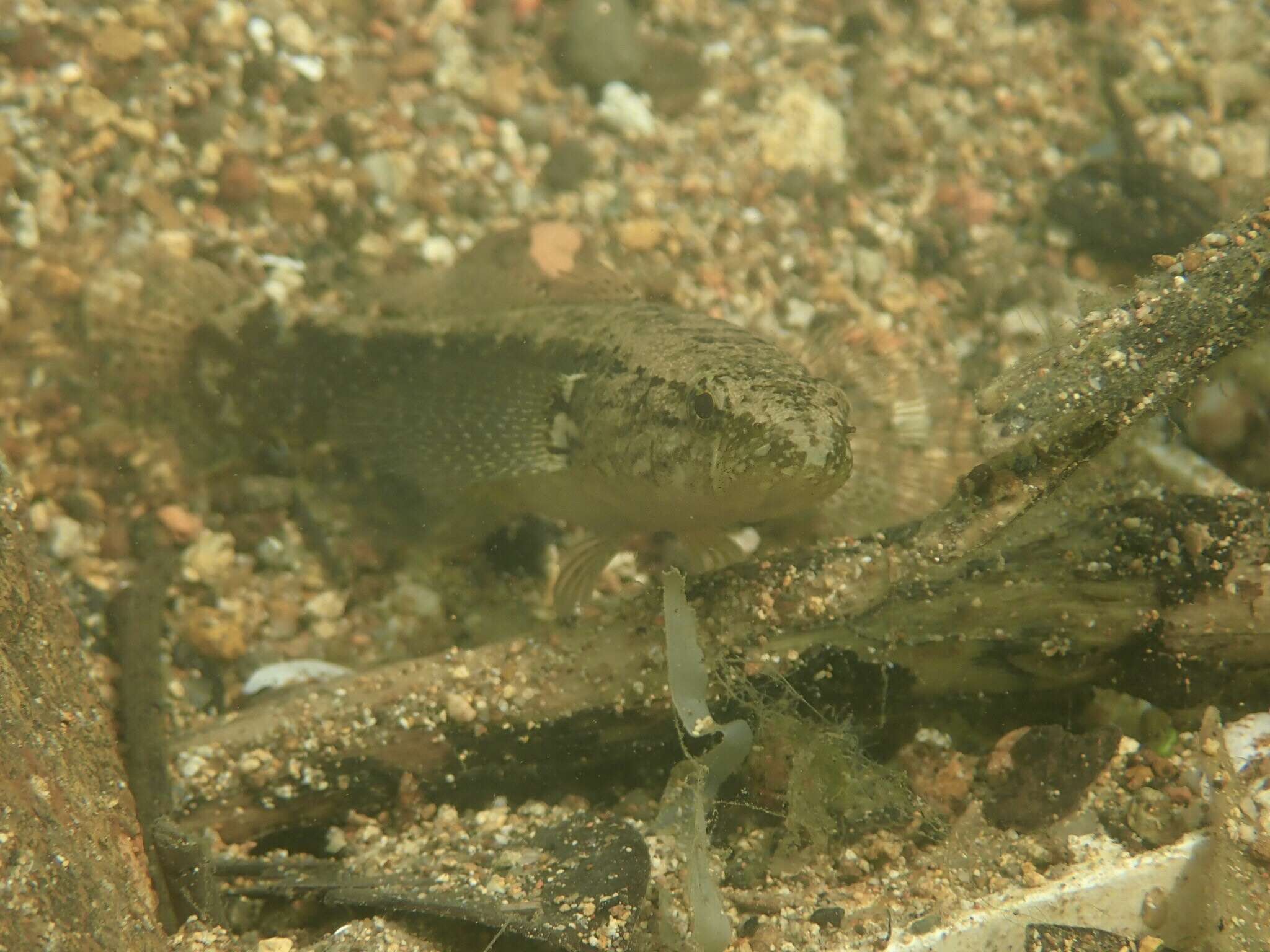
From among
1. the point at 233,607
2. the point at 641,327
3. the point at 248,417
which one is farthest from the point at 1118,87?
the point at 233,607

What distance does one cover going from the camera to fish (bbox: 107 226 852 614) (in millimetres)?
2986

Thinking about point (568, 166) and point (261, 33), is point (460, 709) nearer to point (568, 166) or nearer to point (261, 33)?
point (568, 166)

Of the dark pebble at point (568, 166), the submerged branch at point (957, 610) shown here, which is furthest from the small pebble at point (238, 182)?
the submerged branch at point (957, 610)

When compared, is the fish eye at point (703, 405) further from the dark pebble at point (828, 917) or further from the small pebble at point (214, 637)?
the small pebble at point (214, 637)

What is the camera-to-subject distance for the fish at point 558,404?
2986 millimetres

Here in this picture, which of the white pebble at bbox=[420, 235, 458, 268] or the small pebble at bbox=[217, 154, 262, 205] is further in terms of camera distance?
the white pebble at bbox=[420, 235, 458, 268]

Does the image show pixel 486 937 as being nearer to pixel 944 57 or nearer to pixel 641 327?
pixel 641 327

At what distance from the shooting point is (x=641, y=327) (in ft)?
11.9

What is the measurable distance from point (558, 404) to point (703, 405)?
0.93 metres

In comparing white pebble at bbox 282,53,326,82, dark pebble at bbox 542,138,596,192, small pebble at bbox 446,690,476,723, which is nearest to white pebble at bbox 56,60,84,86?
white pebble at bbox 282,53,326,82

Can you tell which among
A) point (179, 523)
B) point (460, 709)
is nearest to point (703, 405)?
point (460, 709)

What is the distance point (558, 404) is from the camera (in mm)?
3820

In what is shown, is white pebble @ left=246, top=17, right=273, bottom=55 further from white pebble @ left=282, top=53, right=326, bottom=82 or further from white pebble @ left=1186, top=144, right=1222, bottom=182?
white pebble @ left=1186, top=144, right=1222, bottom=182

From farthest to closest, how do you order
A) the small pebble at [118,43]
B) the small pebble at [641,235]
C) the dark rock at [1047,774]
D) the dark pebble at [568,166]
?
the dark pebble at [568,166], the small pebble at [641,235], the small pebble at [118,43], the dark rock at [1047,774]
